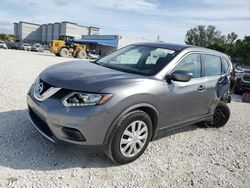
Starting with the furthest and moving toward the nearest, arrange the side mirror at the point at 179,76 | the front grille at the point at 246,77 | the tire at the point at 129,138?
the front grille at the point at 246,77 → the side mirror at the point at 179,76 → the tire at the point at 129,138

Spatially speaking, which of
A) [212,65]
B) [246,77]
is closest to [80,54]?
[246,77]

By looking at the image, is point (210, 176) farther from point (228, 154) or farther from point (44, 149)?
point (44, 149)

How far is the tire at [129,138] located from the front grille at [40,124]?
0.80 metres

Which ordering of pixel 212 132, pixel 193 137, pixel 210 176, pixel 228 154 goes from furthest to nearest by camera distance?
1. pixel 212 132
2. pixel 193 137
3. pixel 228 154
4. pixel 210 176

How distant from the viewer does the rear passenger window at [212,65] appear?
4340 millimetres

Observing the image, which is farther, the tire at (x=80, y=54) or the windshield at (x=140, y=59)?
the tire at (x=80, y=54)

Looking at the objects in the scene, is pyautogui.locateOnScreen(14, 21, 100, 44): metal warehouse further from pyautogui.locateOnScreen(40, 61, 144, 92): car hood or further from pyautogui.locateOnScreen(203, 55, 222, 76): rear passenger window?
pyautogui.locateOnScreen(40, 61, 144, 92): car hood

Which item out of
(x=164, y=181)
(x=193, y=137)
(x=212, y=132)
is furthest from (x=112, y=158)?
(x=212, y=132)

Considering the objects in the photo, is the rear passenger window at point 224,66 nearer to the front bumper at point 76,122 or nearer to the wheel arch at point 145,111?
the wheel arch at point 145,111

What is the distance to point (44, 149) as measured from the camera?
3346mm

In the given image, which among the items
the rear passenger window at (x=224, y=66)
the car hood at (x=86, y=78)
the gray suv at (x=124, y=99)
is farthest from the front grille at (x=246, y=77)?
the car hood at (x=86, y=78)

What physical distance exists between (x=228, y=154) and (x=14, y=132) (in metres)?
3.57

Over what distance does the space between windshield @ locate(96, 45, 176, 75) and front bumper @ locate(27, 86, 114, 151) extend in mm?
1068

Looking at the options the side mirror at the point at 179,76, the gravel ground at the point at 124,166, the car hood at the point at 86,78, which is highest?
the side mirror at the point at 179,76
